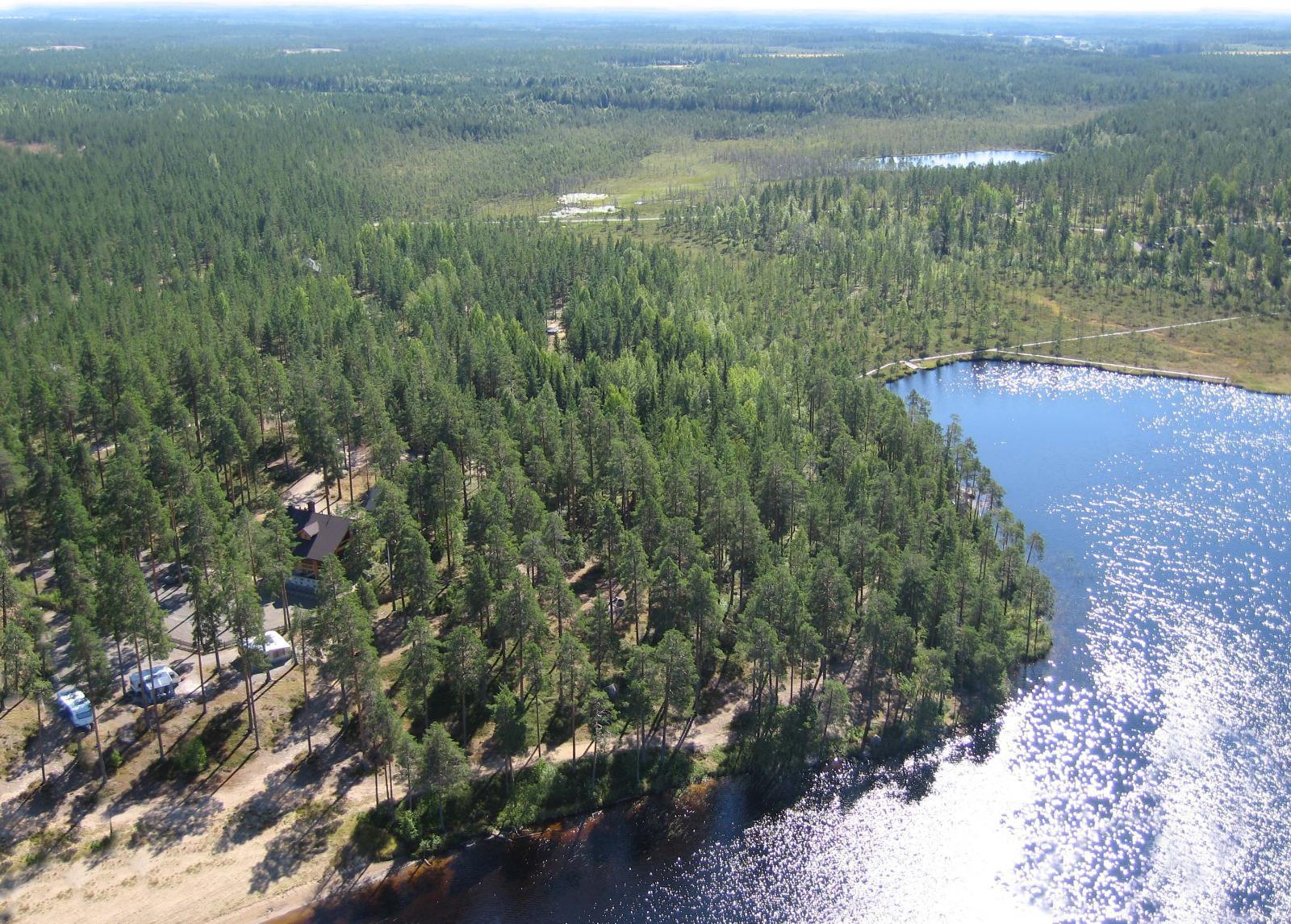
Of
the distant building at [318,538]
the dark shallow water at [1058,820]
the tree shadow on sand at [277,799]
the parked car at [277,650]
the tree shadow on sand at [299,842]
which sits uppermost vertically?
the distant building at [318,538]

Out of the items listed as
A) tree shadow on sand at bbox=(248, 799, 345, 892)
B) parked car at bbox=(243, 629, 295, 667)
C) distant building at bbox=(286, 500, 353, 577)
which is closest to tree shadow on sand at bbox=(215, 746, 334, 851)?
tree shadow on sand at bbox=(248, 799, 345, 892)

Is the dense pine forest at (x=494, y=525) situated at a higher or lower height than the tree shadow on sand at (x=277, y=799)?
higher

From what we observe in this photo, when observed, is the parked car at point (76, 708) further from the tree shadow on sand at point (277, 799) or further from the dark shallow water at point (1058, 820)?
the dark shallow water at point (1058, 820)

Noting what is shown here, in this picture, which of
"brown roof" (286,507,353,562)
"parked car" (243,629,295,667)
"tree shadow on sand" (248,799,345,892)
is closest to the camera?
"tree shadow on sand" (248,799,345,892)

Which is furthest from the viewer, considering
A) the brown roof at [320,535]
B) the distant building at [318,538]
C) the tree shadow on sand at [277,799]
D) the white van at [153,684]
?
the brown roof at [320,535]

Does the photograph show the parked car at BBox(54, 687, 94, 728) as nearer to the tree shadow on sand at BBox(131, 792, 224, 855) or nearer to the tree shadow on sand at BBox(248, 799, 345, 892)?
the tree shadow on sand at BBox(131, 792, 224, 855)

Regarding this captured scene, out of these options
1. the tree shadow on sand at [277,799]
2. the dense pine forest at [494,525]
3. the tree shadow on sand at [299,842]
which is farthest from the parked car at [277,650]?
the tree shadow on sand at [299,842]

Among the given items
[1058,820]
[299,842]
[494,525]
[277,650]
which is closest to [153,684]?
[277,650]

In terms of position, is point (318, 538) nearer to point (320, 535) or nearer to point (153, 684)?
point (320, 535)
